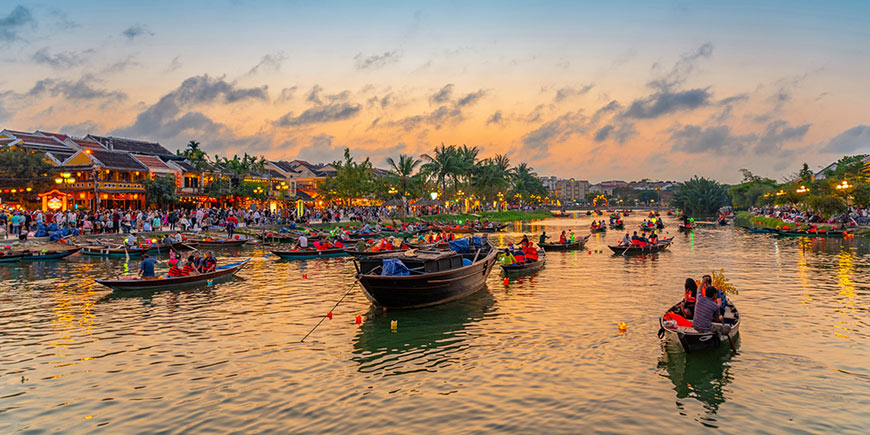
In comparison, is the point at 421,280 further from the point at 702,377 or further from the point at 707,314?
the point at 702,377

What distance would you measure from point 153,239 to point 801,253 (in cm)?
5035

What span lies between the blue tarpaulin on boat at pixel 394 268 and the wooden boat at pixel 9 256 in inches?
1137

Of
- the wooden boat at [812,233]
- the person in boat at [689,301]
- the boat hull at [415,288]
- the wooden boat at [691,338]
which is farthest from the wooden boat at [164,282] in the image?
the wooden boat at [812,233]

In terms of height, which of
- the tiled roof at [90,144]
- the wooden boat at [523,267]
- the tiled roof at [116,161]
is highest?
the tiled roof at [90,144]

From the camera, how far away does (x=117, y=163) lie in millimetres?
73938

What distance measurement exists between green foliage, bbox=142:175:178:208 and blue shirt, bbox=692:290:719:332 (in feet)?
234

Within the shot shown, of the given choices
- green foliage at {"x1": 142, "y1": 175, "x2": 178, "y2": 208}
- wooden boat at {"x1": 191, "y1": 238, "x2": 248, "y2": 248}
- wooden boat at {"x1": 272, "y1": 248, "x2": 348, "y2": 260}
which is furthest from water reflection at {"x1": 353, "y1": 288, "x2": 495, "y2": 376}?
green foliage at {"x1": 142, "y1": 175, "x2": 178, "y2": 208}

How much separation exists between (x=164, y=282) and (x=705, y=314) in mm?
22416

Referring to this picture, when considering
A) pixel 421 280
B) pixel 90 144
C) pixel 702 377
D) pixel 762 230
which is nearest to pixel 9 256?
pixel 421 280

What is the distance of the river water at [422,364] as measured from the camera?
11.7 meters

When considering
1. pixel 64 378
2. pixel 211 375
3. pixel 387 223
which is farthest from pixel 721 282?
pixel 387 223

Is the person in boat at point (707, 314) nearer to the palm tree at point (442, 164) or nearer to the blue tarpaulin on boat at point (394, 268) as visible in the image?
the blue tarpaulin on boat at point (394, 268)

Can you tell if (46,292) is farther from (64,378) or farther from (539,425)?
(539,425)

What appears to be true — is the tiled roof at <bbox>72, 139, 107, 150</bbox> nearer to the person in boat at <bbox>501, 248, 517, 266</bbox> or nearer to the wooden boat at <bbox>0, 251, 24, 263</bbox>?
the wooden boat at <bbox>0, 251, 24, 263</bbox>
